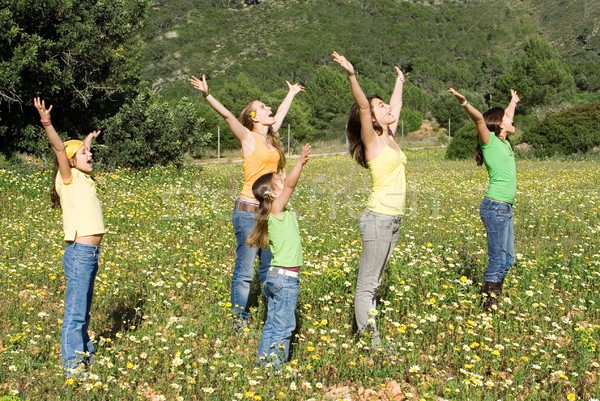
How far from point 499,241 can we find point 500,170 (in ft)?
2.13

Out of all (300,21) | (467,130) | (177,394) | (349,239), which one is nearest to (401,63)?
(300,21)

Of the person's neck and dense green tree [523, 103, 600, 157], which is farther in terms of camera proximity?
dense green tree [523, 103, 600, 157]

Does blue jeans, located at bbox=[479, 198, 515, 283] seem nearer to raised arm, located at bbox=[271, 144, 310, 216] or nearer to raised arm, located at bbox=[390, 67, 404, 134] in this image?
raised arm, located at bbox=[390, 67, 404, 134]

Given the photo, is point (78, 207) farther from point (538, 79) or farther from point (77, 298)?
point (538, 79)

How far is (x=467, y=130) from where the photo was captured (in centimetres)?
3061

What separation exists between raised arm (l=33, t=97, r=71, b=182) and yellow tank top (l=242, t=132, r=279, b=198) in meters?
1.41

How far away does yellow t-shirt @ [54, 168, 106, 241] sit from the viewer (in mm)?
4523

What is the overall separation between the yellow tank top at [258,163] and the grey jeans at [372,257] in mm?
972

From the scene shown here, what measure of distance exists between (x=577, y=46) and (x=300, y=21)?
37.8 m

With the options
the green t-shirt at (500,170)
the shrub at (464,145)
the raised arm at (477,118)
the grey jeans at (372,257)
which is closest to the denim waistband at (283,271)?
the grey jeans at (372,257)

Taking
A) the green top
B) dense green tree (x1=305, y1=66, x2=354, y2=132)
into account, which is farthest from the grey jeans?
dense green tree (x1=305, y1=66, x2=354, y2=132)

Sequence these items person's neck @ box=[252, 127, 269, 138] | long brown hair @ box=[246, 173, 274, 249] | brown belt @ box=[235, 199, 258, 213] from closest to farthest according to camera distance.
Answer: long brown hair @ box=[246, 173, 274, 249] → brown belt @ box=[235, 199, 258, 213] → person's neck @ box=[252, 127, 269, 138]

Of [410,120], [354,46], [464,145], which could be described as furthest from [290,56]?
[464,145]

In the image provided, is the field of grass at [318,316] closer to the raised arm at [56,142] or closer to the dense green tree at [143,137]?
the raised arm at [56,142]
